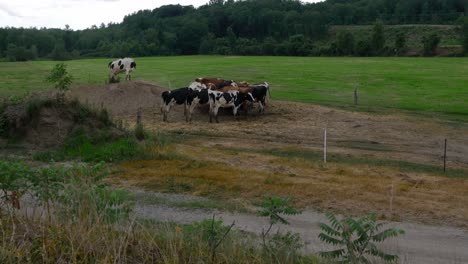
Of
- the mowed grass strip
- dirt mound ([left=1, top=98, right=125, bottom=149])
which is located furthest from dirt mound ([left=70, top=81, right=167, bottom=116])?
the mowed grass strip

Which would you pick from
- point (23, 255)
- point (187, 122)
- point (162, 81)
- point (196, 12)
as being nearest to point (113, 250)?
point (23, 255)

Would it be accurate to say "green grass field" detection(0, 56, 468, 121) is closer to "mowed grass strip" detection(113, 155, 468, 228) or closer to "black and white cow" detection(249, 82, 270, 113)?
"black and white cow" detection(249, 82, 270, 113)

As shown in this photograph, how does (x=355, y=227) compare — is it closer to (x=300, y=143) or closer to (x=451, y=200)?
(x=451, y=200)

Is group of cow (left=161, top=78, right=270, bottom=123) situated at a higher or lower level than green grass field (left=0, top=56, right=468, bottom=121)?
higher

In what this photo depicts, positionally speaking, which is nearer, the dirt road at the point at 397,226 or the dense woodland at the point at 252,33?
the dirt road at the point at 397,226

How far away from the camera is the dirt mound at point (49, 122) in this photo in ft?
65.0

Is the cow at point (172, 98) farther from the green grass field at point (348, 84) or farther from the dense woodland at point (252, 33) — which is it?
the dense woodland at point (252, 33)

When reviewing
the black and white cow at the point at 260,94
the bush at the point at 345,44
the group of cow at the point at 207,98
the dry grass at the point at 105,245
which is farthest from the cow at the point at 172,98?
the bush at the point at 345,44

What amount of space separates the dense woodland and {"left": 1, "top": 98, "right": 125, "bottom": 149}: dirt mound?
76.8 meters

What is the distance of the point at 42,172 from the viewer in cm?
712

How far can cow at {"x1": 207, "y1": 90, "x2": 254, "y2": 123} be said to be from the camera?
1109 inches

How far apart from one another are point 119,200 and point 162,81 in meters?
39.2

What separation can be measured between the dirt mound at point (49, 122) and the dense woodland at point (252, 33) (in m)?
76.8

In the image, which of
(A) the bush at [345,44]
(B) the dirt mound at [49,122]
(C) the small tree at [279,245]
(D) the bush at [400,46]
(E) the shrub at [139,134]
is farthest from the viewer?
(A) the bush at [345,44]
